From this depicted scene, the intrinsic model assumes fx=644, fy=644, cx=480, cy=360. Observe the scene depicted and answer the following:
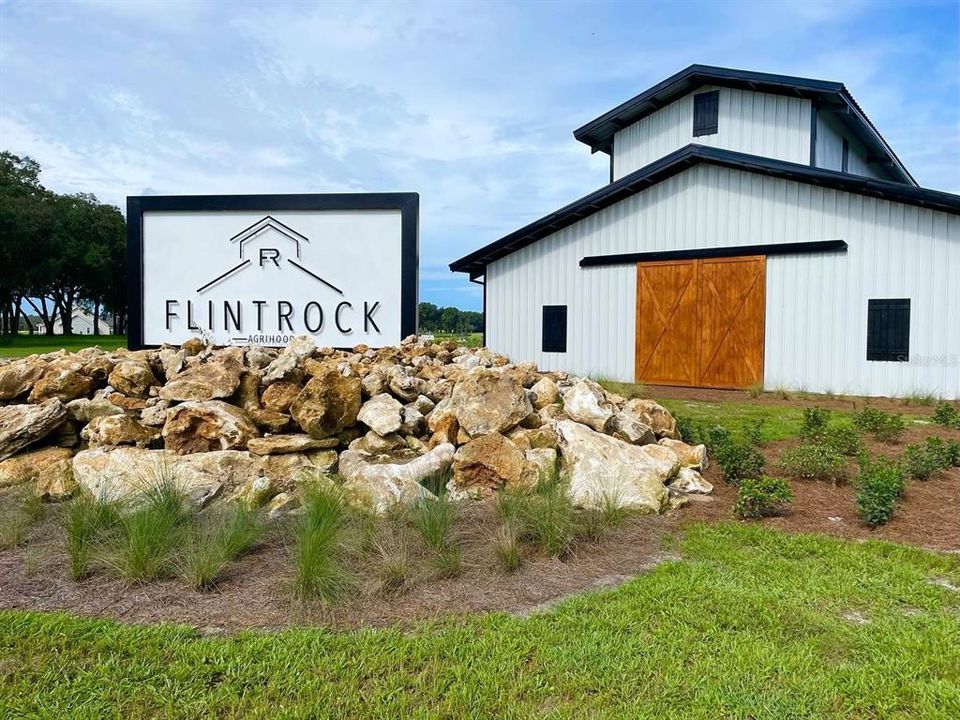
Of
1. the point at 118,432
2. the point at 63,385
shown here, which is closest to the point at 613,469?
the point at 118,432

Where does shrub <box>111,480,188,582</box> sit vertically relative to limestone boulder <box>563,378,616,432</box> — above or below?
below

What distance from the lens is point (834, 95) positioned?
1667 cm

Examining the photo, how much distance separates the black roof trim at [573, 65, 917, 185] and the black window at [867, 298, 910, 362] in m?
6.66

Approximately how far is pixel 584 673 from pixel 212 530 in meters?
2.73

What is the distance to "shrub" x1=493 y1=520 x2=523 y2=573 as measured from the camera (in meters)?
4.15

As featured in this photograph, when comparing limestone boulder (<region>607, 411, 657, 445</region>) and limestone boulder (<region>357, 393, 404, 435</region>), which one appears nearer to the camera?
limestone boulder (<region>357, 393, 404, 435</region>)

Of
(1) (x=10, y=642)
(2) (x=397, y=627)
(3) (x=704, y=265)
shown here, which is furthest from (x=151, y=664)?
(3) (x=704, y=265)

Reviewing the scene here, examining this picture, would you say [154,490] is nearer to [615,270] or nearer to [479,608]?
[479,608]

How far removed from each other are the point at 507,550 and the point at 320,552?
3.85 ft

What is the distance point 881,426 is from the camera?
8555 millimetres

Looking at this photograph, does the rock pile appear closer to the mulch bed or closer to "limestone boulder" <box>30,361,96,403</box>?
"limestone boulder" <box>30,361,96,403</box>

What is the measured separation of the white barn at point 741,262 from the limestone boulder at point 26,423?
1275 cm

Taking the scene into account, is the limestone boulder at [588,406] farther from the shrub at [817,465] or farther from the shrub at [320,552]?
the shrub at [320,552]

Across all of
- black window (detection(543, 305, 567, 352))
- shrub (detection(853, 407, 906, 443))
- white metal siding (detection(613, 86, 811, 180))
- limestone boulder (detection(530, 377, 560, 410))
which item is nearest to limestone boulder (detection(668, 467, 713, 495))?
limestone boulder (detection(530, 377, 560, 410))
